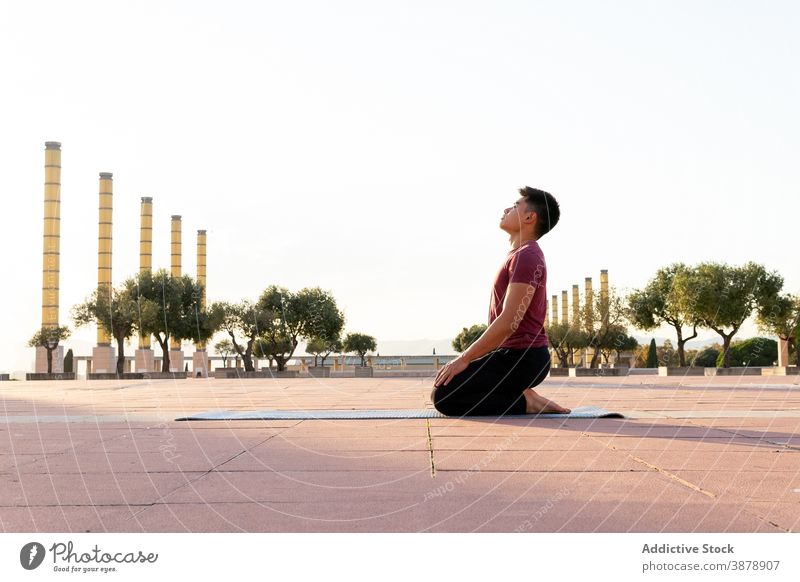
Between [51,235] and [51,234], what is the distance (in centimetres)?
5

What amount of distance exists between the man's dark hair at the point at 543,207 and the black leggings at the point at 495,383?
907 millimetres

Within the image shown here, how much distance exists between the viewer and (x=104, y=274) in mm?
45781

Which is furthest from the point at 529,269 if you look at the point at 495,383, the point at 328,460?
the point at 328,460

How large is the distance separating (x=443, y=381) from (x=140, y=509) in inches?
152

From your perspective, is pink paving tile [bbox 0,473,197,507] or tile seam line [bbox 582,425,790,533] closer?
tile seam line [bbox 582,425,790,533]

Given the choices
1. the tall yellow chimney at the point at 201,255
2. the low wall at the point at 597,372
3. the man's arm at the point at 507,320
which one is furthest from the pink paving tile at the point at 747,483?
the tall yellow chimney at the point at 201,255

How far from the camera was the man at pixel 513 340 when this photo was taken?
19.9 ft

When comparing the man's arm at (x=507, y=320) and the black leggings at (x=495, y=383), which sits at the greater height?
the man's arm at (x=507, y=320)

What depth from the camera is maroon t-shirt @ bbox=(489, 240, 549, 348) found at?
6.05 meters

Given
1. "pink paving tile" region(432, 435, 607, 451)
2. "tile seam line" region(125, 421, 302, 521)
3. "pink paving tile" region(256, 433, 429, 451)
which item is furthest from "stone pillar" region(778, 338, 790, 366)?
"tile seam line" region(125, 421, 302, 521)

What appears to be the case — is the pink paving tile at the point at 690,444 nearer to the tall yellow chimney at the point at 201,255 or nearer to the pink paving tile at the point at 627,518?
the pink paving tile at the point at 627,518

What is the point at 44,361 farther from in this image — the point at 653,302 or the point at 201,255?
the point at 653,302

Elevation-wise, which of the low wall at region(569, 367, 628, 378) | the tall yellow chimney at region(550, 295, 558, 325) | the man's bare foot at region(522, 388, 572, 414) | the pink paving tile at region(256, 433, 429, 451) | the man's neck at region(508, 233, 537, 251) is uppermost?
the tall yellow chimney at region(550, 295, 558, 325)

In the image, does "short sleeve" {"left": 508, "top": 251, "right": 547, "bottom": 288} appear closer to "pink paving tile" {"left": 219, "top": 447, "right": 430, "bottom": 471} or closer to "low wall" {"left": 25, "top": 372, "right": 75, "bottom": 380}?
"pink paving tile" {"left": 219, "top": 447, "right": 430, "bottom": 471}
